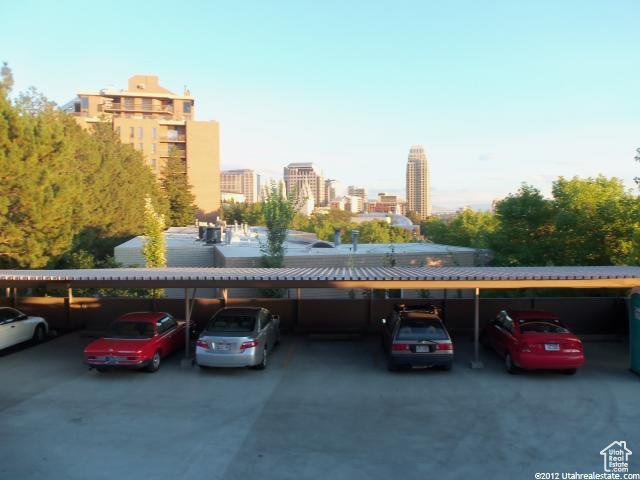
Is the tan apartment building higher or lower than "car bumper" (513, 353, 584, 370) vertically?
higher

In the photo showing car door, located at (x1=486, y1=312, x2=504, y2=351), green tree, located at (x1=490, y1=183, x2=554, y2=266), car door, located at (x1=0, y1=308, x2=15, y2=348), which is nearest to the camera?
car door, located at (x1=486, y1=312, x2=504, y2=351)

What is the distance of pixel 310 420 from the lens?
897cm

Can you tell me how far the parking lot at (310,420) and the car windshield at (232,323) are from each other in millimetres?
1036

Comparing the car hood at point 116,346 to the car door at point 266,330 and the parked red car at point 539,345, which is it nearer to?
the car door at point 266,330

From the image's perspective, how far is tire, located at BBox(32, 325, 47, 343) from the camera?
15422mm

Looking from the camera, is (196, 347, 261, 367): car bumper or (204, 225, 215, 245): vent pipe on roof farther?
(204, 225, 215, 245): vent pipe on roof

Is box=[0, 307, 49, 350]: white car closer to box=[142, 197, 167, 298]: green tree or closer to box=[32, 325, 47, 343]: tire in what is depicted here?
box=[32, 325, 47, 343]: tire

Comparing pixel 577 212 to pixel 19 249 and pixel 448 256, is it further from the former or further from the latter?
pixel 19 249

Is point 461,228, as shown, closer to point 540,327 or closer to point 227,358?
point 540,327

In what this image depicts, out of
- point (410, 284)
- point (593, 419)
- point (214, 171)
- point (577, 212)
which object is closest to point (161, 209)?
point (214, 171)

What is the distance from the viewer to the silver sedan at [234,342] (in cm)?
1153

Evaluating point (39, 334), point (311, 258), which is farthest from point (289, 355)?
point (311, 258)

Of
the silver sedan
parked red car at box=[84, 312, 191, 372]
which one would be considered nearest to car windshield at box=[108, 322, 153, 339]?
parked red car at box=[84, 312, 191, 372]

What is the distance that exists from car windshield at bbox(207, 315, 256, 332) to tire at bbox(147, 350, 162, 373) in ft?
4.67
